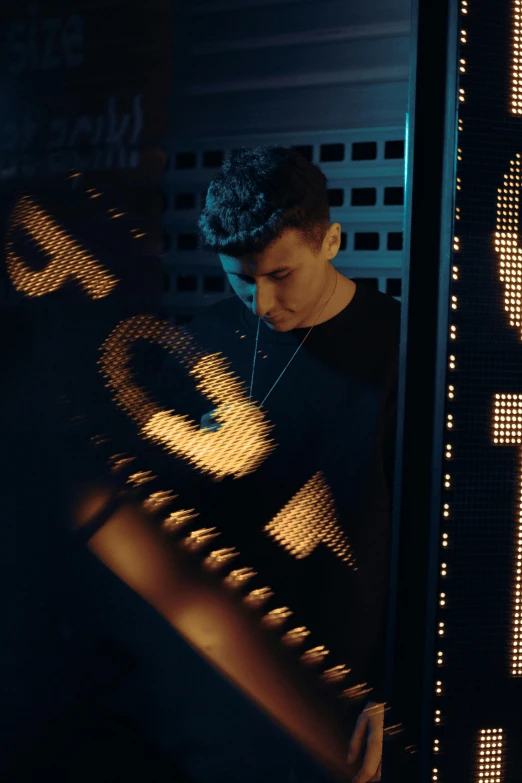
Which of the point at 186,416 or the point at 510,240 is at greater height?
the point at 510,240

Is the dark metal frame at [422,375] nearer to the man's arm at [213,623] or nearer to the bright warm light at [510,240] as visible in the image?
the bright warm light at [510,240]

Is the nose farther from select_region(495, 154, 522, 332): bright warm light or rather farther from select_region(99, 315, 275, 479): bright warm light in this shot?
select_region(495, 154, 522, 332): bright warm light

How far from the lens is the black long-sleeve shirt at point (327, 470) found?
1165 mm

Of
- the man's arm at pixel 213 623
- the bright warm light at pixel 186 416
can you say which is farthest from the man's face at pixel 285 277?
the man's arm at pixel 213 623

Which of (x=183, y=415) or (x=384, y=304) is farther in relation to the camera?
(x=183, y=415)

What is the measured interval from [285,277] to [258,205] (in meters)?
0.11

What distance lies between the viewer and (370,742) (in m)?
1.08

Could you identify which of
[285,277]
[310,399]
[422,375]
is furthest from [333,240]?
[422,375]

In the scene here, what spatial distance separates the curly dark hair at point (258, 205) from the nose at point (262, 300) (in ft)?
0.19

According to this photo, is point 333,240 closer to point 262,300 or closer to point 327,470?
point 262,300

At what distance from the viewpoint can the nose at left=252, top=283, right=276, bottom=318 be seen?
1101 millimetres

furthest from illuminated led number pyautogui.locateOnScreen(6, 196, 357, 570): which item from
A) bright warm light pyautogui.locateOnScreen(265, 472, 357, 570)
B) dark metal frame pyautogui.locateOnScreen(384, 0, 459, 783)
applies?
dark metal frame pyautogui.locateOnScreen(384, 0, 459, 783)

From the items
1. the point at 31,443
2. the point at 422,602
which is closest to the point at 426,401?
the point at 422,602

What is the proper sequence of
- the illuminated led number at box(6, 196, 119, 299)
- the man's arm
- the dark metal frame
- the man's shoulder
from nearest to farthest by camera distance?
the dark metal frame, the man's shoulder, the man's arm, the illuminated led number at box(6, 196, 119, 299)
